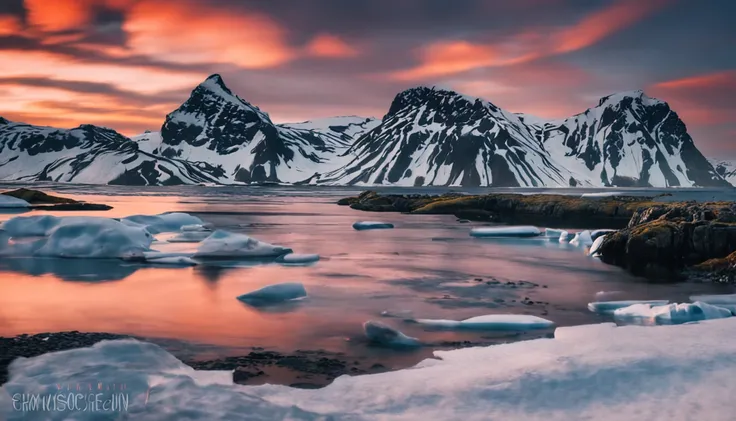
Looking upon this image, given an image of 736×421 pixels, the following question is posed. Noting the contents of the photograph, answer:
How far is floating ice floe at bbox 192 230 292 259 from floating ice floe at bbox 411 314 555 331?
1565 centimetres

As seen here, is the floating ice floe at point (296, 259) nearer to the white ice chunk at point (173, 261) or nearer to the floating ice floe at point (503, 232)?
the white ice chunk at point (173, 261)

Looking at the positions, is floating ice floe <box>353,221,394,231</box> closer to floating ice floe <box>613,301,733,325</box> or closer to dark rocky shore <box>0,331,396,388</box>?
floating ice floe <box>613,301,733,325</box>

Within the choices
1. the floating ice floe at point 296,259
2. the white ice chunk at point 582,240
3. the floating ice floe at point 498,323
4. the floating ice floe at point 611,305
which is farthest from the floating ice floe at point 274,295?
the white ice chunk at point 582,240

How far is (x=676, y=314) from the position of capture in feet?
50.9

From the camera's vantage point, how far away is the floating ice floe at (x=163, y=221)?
4247 cm

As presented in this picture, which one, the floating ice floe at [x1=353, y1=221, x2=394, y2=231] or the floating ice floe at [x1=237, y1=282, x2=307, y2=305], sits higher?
the floating ice floe at [x1=353, y1=221, x2=394, y2=231]

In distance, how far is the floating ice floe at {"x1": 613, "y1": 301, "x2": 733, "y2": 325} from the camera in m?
15.4

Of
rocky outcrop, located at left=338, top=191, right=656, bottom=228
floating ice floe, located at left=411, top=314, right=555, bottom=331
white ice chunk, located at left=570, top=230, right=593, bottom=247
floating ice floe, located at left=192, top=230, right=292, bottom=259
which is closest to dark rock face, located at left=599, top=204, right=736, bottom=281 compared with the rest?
white ice chunk, located at left=570, top=230, right=593, bottom=247

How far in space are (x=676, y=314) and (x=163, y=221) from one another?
3712 centimetres

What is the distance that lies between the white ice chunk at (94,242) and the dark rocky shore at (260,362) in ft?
49.7

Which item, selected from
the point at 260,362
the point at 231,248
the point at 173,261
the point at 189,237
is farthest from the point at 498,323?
the point at 189,237

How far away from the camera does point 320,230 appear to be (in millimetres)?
51062

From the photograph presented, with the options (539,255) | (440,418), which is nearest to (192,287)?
(440,418)

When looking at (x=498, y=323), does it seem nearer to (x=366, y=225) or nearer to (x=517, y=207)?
(x=366, y=225)
